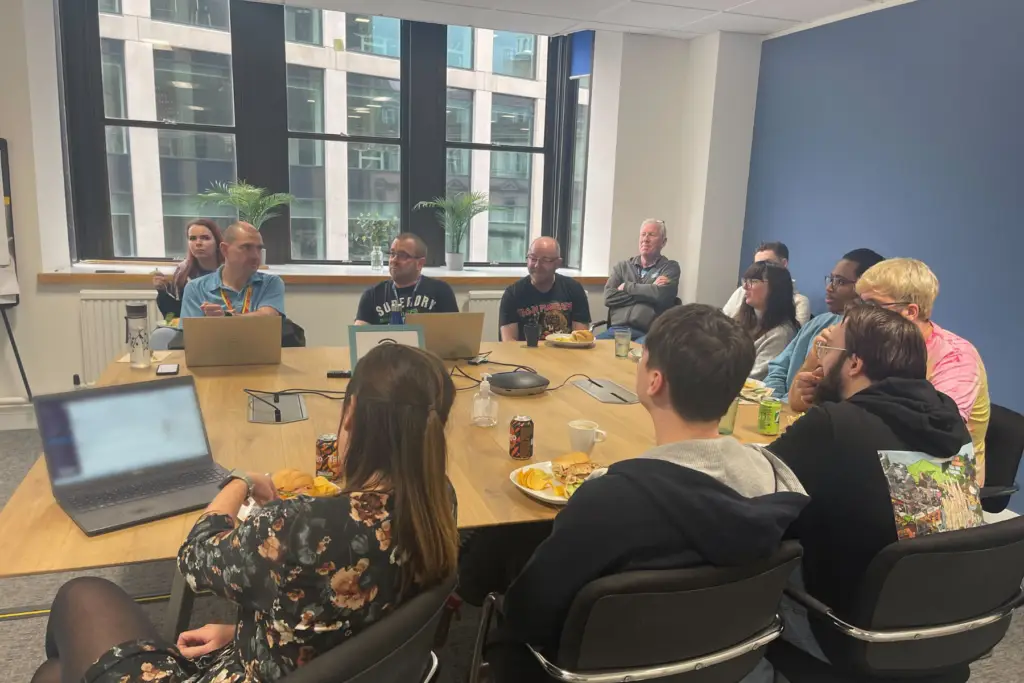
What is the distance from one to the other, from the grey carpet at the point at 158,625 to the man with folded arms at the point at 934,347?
25.6 inches

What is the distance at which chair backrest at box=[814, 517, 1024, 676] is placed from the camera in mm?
1318

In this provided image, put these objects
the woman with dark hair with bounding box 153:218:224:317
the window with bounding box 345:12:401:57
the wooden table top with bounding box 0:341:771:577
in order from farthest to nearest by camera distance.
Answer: the window with bounding box 345:12:401:57 < the woman with dark hair with bounding box 153:218:224:317 < the wooden table top with bounding box 0:341:771:577

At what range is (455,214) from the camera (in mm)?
5258

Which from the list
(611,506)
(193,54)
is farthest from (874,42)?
(193,54)

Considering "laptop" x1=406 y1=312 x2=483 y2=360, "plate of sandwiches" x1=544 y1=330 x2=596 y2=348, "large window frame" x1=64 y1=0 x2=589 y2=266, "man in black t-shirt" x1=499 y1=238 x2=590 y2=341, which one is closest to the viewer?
"laptop" x1=406 y1=312 x2=483 y2=360

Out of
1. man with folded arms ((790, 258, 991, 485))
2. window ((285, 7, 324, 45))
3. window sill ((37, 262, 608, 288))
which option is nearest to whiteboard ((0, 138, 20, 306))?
window sill ((37, 262, 608, 288))

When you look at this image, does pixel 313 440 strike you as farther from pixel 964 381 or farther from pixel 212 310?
pixel 964 381

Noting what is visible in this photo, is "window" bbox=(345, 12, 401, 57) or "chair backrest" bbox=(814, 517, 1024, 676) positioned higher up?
"window" bbox=(345, 12, 401, 57)

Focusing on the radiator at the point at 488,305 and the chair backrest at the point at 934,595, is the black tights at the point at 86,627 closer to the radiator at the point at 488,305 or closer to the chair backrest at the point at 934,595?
the chair backrest at the point at 934,595

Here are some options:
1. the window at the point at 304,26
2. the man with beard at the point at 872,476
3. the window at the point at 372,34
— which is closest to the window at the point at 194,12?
the window at the point at 304,26

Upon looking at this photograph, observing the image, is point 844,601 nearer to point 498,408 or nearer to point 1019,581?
point 1019,581

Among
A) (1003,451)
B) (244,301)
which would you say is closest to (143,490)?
(244,301)

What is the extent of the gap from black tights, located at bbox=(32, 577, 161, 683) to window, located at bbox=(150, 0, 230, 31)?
14.0 ft

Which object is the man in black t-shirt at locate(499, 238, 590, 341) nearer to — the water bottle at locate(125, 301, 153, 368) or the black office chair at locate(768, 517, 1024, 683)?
the water bottle at locate(125, 301, 153, 368)
